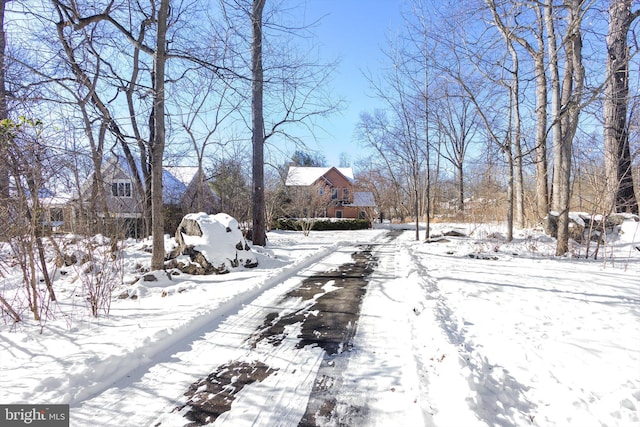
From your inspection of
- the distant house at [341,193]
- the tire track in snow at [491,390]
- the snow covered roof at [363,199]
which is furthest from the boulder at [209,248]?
the snow covered roof at [363,199]

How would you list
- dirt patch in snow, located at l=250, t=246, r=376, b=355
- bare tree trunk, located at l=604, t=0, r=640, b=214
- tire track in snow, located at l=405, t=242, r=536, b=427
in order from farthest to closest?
bare tree trunk, located at l=604, t=0, r=640, b=214 → dirt patch in snow, located at l=250, t=246, r=376, b=355 → tire track in snow, located at l=405, t=242, r=536, b=427

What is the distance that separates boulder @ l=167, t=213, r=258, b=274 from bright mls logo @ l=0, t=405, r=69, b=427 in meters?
4.79

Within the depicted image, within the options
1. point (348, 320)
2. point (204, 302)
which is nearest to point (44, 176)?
point (204, 302)

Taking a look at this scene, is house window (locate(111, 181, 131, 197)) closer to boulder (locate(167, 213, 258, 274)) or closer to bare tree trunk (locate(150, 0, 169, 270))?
boulder (locate(167, 213, 258, 274))

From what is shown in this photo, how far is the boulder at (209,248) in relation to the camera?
7.07 meters

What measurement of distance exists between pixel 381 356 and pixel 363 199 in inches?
1391

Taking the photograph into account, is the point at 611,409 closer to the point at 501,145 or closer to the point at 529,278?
the point at 529,278

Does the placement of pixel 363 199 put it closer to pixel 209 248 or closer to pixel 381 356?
pixel 209 248

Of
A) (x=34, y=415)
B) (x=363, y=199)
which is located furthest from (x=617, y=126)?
(x=363, y=199)

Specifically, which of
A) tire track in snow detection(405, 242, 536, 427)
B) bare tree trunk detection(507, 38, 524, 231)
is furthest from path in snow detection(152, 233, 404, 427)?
bare tree trunk detection(507, 38, 524, 231)

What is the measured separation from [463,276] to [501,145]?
14.0 feet

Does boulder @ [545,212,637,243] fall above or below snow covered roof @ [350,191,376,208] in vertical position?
below

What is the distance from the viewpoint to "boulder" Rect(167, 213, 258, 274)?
7074 millimetres

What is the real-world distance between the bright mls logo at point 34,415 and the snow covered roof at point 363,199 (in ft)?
115
